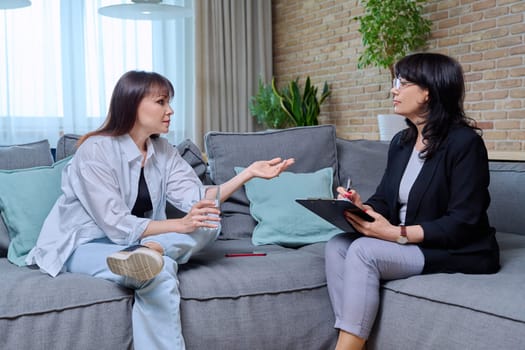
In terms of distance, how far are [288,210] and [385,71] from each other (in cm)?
268

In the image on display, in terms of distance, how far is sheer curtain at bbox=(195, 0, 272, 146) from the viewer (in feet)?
19.4

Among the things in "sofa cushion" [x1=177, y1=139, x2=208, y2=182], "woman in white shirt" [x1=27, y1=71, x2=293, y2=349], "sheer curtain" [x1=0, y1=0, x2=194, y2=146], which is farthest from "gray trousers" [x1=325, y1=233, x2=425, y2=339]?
"sheer curtain" [x1=0, y1=0, x2=194, y2=146]

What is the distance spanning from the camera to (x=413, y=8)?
14.9 feet

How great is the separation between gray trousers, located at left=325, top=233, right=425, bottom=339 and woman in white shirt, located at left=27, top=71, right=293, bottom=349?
450 millimetres

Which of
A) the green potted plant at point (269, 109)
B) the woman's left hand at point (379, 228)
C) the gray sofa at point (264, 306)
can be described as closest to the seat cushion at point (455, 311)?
the gray sofa at point (264, 306)

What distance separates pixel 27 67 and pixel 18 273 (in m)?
3.47

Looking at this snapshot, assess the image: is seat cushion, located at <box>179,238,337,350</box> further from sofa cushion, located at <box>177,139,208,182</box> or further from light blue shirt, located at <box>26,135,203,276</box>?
sofa cushion, located at <box>177,139,208,182</box>

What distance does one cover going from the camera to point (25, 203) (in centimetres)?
234

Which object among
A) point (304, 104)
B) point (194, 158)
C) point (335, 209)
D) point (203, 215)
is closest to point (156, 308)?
point (203, 215)

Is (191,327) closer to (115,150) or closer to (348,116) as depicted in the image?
(115,150)

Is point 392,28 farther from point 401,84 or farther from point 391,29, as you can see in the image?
point 401,84

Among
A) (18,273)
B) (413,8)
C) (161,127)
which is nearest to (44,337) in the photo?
(18,273)

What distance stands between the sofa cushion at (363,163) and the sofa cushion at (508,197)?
497 millimetres

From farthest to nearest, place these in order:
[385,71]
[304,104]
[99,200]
A: [304,104], [385,71], [99,200]
